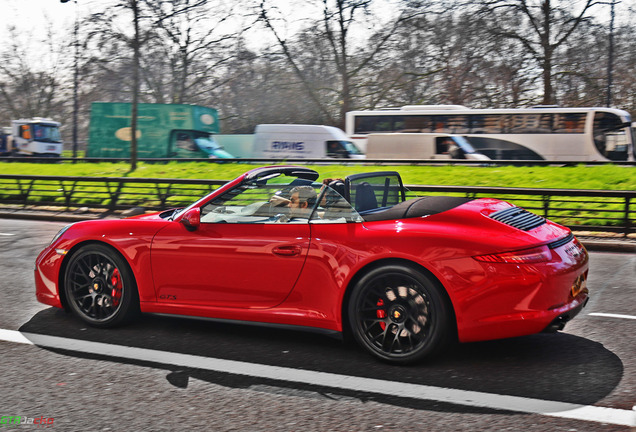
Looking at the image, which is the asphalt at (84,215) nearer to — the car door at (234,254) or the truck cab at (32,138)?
the car door at (234,254)

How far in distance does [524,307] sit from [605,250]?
277 inches

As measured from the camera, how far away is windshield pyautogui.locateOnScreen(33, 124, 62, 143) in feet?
132

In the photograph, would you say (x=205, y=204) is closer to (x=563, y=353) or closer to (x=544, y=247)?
(x=544, y=247)

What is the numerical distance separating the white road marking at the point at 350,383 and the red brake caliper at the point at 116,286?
399 mm

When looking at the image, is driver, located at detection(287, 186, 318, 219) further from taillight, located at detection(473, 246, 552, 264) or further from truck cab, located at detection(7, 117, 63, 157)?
truck cab, located at detection(7, 117, 63, 157)

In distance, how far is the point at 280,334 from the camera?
4941mm

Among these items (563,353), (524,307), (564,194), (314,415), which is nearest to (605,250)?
(564,194)

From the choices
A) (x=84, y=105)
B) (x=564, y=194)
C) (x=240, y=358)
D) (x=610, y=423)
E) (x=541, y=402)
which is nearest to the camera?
(x=610, y=423)

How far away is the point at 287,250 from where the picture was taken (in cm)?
439

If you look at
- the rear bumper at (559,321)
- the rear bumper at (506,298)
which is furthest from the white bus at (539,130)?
the rear bumper at (506,298)

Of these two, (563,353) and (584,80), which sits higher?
(584,80)

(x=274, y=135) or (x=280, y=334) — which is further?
(x=274, y=135)

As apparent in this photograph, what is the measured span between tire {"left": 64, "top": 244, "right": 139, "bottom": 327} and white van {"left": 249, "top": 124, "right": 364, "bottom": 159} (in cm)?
2397

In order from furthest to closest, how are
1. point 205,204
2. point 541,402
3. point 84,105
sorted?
point 84,105 < point 205,204 < point 541,402
